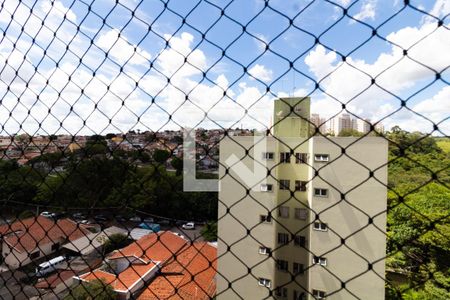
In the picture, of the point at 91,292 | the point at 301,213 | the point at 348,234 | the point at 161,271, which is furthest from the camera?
the point at 301,213

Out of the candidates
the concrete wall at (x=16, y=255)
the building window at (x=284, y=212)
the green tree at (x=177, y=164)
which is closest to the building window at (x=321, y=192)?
the building window at (x=284, y=212)

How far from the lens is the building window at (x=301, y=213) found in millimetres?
5266

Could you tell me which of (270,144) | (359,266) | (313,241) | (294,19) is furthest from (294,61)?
(313,241)

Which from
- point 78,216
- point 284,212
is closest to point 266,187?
point 284,212

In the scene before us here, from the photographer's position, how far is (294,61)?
679 millimetres

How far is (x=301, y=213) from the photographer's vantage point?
210 inches

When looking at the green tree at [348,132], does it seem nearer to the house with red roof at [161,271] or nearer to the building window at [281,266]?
the building window at [281,266]

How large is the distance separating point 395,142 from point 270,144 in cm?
113

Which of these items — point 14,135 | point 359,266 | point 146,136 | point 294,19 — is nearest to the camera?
point 294,19

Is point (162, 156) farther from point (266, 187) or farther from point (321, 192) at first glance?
point (321, 192)

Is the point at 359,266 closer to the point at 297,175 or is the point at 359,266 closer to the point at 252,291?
the point at 297,175

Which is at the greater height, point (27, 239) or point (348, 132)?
point (348, 132)

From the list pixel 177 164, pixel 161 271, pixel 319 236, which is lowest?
pixel 161 271

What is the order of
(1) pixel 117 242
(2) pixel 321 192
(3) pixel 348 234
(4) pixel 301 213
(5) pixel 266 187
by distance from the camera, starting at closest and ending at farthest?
(1) pixel 117 242, (3) pixel 348 234, (5) pixel 266 187, (2) pixel 321 192, (4) pixel 301 213
